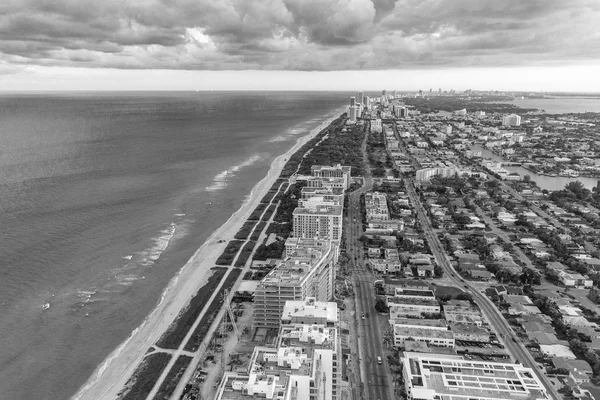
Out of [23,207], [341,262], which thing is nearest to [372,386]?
[341,262]

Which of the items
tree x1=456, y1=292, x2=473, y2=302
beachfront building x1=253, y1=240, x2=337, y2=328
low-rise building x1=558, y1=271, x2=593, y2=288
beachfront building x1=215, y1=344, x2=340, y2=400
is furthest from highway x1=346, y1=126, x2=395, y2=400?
low-rise building x1=558, y1=271, x2=593, y2=288

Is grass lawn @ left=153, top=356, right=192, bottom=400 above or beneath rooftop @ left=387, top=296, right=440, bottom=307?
beneath

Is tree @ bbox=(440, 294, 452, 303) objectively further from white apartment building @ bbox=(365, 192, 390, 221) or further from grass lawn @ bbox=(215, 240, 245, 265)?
grass lawn @ bbox=(215, 240, 245, 265)

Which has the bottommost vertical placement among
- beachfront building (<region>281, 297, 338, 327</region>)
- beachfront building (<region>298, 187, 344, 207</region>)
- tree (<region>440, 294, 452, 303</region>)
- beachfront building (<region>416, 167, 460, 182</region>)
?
tree (<region>440, 294, 452, 303</region>)

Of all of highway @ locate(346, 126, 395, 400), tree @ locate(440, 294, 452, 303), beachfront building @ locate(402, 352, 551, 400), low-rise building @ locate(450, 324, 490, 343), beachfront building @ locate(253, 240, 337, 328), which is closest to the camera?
beachfront building @ locate(402, 352, 551, 400)

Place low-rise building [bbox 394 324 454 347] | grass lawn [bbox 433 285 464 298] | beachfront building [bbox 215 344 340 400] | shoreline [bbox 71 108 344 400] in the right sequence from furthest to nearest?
1. grass lawn [bbox 433 285 464 298]
2. low-rise building [bbox 394 324 454 347]
3. shoreline [bbox 71 108 344 400]
4. beachfront building [bbox 215 344 340 400]

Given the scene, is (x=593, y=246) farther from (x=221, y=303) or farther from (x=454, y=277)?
(x=221, y=303)

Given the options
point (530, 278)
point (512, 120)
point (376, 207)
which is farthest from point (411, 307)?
point (512, 120)
